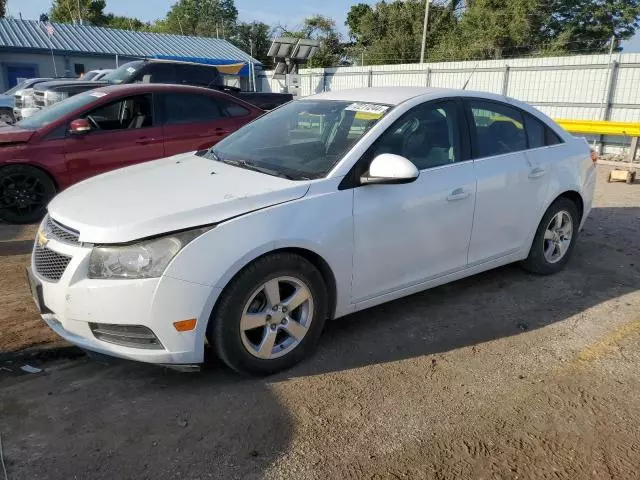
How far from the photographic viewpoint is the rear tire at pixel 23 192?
6.40m

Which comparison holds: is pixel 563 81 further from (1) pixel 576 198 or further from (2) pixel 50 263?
(2) pixel 50 263

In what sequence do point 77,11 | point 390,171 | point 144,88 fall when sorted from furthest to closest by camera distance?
point 77,11, point 144,88, point 390,171

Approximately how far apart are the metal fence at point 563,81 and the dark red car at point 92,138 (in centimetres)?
983

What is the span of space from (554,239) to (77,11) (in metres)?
61.5

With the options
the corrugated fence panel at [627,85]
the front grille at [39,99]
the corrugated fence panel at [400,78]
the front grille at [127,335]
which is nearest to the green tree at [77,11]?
the corrugated fence panel at [400,78]

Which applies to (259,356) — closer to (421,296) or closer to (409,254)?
(409,254)

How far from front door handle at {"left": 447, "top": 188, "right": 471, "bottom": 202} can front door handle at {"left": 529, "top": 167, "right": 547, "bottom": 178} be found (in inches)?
34.1

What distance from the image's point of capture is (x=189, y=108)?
7324mm

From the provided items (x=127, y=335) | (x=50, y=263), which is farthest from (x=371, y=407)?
(x=50, y=263)

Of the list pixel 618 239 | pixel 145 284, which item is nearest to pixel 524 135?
pixel 618 239

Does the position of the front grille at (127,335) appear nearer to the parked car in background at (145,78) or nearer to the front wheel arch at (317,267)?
the front wheel arch at (317,267)

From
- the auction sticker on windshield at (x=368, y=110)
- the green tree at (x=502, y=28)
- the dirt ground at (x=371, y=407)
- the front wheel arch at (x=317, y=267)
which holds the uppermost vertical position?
the green tree at (x=502, y=28)

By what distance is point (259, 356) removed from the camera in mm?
3143

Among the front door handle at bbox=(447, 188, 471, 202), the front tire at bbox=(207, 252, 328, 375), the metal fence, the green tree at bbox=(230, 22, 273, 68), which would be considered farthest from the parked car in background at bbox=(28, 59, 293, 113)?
the green tree at bbox=(230, 22, 273, 68)
